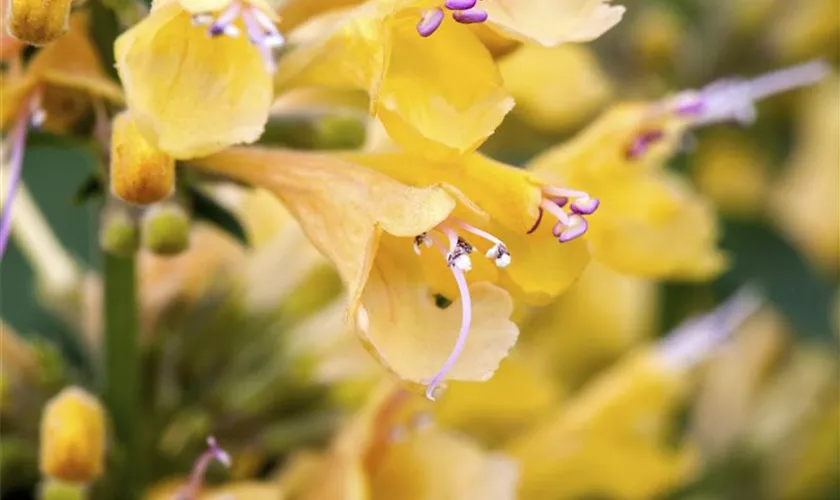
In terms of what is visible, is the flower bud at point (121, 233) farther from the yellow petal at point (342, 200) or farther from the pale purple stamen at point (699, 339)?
the pale purple stamen at point (699, 339)

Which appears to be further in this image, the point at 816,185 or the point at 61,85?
the point at 816,185

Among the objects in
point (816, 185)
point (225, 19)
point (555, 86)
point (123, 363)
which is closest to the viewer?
point (225, 19)

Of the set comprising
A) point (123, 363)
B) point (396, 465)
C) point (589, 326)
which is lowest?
point (589, 326)

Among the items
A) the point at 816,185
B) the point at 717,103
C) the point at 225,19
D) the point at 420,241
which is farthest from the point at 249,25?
the point at 816,185

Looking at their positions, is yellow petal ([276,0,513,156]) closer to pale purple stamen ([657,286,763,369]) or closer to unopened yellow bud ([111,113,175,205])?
unopened yellow bud ([111,113,175,205])

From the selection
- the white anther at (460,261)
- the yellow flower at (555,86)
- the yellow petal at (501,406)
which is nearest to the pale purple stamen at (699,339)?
the yellow petal at (501,406)

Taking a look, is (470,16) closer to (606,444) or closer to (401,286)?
(401,286)
